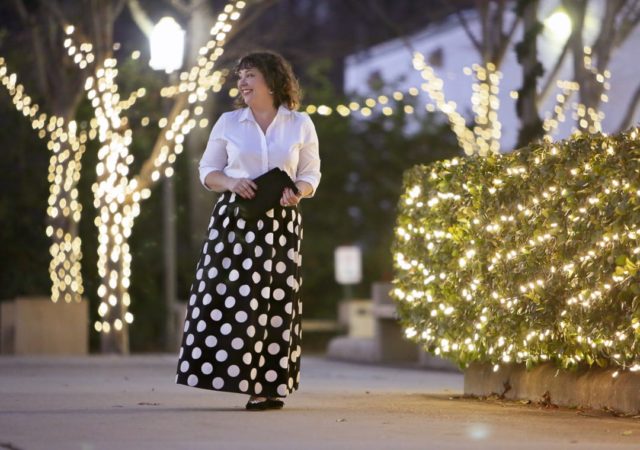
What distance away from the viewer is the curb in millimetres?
8953

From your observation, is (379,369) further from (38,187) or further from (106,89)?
(38,187)

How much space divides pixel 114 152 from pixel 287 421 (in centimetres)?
1123

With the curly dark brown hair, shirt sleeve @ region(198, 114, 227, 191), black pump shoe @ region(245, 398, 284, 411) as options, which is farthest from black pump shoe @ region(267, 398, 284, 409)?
the curly dark brown hair

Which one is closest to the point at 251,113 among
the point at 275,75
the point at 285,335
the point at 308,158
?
the point at 275,75

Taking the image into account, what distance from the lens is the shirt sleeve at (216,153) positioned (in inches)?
357

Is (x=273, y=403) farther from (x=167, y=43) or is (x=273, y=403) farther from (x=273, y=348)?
(x=167, y=43)

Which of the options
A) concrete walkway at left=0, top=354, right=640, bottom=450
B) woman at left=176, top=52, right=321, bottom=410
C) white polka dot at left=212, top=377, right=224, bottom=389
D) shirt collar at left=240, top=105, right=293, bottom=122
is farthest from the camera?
shirt collar at left=240, top=105, right=293, bottom=122

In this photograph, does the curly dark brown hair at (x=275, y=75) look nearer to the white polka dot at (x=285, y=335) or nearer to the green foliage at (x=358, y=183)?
the white polka dot at (x=285, y=335)

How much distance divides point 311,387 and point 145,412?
361cm

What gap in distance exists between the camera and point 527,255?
9336 mm

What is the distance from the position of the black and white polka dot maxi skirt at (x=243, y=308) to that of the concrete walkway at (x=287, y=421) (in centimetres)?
21

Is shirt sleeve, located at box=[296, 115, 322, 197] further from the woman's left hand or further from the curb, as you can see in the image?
the curb

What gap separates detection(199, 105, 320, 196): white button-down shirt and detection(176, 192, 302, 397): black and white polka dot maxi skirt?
0.65 ft

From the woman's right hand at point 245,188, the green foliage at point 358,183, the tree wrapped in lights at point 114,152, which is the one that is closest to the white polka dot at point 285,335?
the woman's right hand at point 245,188
